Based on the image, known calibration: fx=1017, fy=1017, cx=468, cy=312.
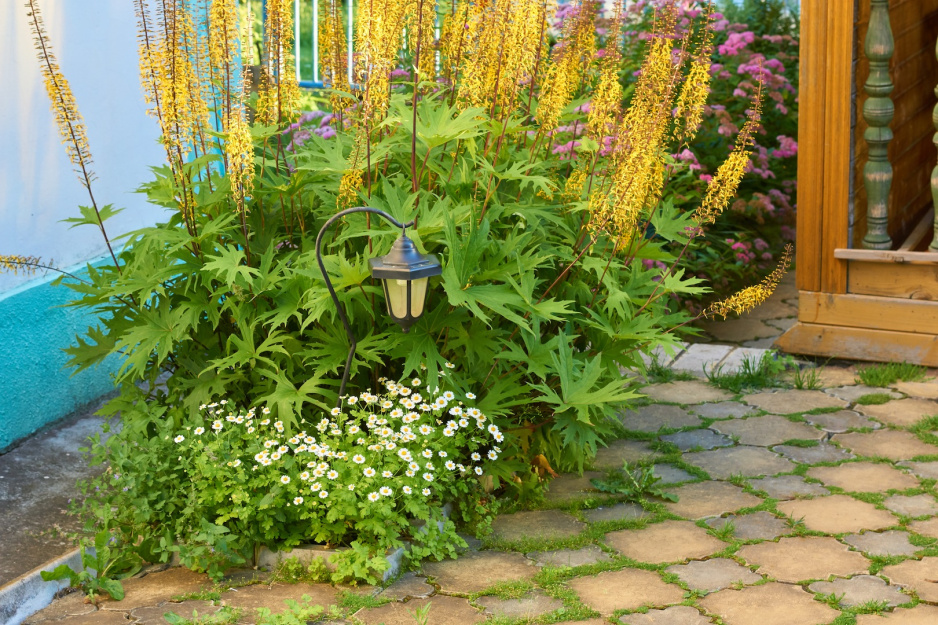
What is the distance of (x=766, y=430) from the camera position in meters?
5.02

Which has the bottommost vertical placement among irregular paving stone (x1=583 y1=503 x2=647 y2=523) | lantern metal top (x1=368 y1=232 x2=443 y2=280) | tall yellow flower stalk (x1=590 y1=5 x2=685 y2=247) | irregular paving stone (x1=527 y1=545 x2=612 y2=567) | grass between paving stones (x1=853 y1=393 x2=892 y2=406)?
irregular paving stone (x1=527 y1=545 x2=612 y2=567)

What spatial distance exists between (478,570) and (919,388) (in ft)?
10.1

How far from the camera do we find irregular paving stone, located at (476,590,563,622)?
10.8 feet

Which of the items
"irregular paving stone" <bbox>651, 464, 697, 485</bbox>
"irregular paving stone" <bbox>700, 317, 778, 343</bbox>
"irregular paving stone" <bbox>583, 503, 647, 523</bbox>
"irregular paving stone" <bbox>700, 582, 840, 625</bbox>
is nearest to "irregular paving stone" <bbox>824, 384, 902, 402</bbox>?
"irregular paving stone" <bbox>700, 317, 778, 343</bbox>

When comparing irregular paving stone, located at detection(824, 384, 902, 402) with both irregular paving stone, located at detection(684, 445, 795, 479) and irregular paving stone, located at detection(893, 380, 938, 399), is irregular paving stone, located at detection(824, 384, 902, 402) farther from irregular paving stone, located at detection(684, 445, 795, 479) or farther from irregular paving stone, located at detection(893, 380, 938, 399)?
irregular paving stone, located at detection(684, 445, 795, 479)

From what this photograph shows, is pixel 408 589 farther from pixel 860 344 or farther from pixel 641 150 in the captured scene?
pixel 860 344

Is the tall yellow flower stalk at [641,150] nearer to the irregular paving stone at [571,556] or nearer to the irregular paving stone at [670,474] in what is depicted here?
the irregular paving stone at [670,474]

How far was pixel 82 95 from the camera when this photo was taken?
5125 millimetres

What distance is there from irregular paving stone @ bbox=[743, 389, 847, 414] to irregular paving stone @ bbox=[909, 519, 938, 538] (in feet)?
4.45

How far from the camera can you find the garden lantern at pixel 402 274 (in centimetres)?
325

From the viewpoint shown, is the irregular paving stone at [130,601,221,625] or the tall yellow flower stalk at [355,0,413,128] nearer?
the irregular paving stone at [130,601,221,625]

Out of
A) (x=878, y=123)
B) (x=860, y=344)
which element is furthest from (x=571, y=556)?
(x=878, y=123)

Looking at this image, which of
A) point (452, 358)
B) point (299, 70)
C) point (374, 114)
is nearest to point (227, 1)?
point (374, 114)

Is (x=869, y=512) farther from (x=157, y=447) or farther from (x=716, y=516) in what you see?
(x=157, y=447)
